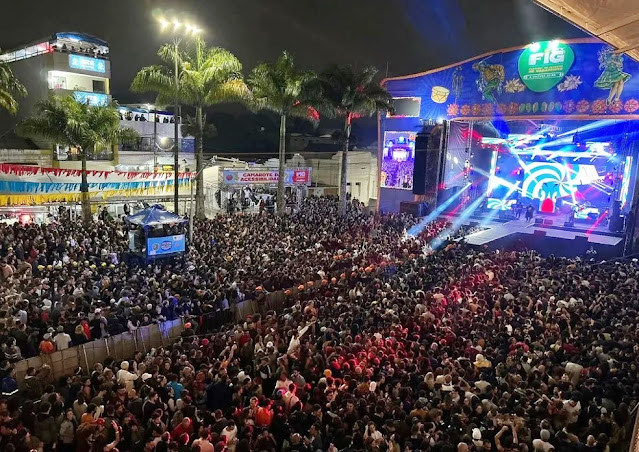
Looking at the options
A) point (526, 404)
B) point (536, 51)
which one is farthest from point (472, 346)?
point (536, 51)

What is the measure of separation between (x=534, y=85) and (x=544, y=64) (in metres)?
1.00

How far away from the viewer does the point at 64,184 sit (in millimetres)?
19562

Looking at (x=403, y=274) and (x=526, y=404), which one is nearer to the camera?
(x=526, y=404)

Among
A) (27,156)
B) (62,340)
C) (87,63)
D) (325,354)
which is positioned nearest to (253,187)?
(27,156)

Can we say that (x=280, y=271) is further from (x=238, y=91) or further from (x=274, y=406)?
(x=238, y=91)

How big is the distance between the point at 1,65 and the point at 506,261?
59.8 ft

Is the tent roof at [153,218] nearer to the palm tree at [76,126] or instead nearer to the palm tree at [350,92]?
the palm tree at [76,126]

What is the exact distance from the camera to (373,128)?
52250mm

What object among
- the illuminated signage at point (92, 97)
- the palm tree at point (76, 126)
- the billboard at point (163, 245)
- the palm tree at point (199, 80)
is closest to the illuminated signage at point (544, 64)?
the palm tree at point (199, 80)

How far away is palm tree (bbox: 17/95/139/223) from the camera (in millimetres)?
19062

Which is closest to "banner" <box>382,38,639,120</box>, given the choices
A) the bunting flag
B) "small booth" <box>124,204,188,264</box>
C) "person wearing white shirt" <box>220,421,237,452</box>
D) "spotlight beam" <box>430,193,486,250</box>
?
"spotlight beam" <box>430,193,486,250</box>

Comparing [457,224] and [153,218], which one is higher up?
[153,218]

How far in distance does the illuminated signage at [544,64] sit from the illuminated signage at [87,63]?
25.8 metres

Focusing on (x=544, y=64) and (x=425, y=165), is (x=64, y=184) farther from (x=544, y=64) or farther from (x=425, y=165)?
(x=544, y=64)
